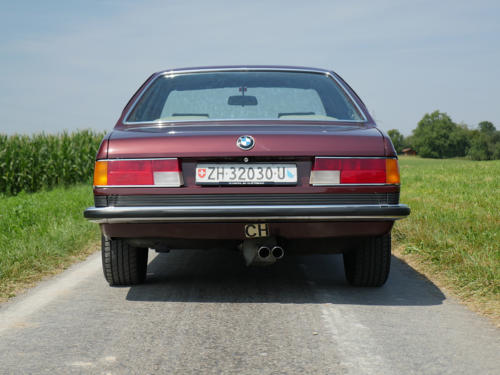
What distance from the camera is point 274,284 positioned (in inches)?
182

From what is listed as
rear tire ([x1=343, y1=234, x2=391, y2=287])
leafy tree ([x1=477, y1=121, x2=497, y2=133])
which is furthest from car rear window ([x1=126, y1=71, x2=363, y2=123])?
leafy tree ([x1=477, y1=121, x2=497, y2=133])

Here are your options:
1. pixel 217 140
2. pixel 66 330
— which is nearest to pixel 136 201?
pixel 217 140

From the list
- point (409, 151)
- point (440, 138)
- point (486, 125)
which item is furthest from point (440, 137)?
point (486, 125)

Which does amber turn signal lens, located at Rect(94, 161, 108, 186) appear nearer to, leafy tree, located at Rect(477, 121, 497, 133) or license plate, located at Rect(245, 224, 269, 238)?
license plate, located at Rect(245, 224, 269, 238)

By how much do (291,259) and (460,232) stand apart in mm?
1712

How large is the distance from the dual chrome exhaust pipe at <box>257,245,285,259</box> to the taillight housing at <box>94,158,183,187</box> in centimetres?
67

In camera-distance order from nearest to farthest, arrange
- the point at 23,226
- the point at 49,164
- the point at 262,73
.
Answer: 1. the point at 262,73
2. the point at 23,226
3. the point at 49,164

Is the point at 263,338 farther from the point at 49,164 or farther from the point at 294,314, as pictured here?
the point at 49,164

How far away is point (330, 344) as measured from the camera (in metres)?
3.11

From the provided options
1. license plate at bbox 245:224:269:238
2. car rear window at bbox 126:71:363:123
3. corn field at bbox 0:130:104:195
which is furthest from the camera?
corn field at bbox 0:130:104:195

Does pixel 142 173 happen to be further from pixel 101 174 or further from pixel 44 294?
pixel 44 294

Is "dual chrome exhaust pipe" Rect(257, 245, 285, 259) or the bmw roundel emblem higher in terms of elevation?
the bmw roundel emblem

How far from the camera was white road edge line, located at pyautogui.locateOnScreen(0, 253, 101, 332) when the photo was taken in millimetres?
3736

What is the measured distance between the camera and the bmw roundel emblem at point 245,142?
3725mm
